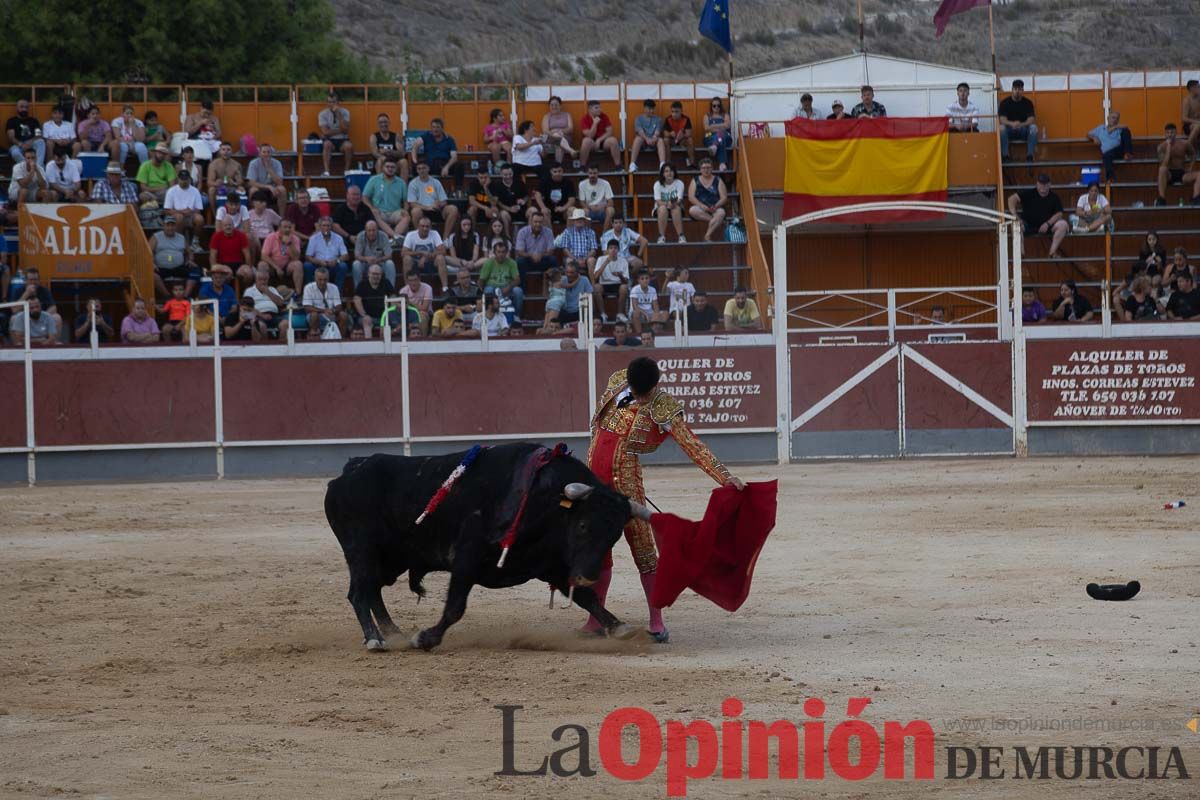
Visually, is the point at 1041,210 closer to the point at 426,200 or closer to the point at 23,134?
the point at 426,200

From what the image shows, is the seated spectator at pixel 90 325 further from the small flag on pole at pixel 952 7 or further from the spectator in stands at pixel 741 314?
the small flag on pole at pixel 952 7

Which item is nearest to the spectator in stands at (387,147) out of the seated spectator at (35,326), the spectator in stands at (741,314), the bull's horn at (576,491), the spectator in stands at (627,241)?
the spectator in stands at (627,241)

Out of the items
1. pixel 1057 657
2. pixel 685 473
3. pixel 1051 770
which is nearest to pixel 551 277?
pixel 685 473

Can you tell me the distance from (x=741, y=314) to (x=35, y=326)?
8.30 m

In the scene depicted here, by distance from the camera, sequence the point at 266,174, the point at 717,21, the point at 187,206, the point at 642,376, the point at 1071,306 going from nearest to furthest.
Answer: the point at 642,376 → the point at 1071,306 → the point at 187,206 → the point at 266,174 → the point at 717,21

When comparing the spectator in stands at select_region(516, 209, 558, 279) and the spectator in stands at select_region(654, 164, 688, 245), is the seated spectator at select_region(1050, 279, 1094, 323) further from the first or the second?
the spectator in stands at select_region(516, 209, 558, 279)

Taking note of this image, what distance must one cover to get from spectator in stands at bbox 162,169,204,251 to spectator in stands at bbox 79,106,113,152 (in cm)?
155

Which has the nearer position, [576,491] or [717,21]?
[576,491]

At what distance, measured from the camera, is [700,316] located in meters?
19.0

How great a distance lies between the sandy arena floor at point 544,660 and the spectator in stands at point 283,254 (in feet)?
25.2

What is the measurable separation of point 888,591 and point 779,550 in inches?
77.2

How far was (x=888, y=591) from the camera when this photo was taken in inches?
366

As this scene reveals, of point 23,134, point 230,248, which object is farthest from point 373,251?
point 23,134

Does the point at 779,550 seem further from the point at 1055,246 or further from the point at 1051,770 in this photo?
the point at 1055,246
